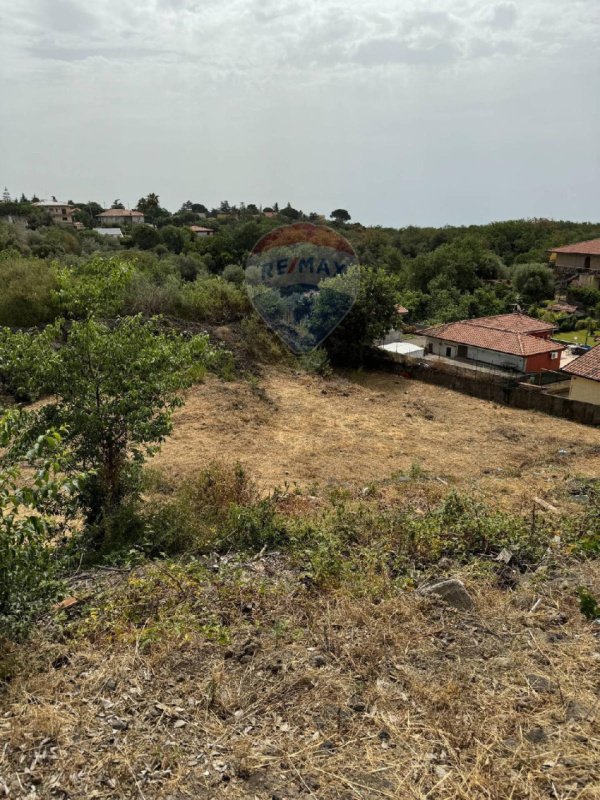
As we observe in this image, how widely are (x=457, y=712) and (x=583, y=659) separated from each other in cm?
92

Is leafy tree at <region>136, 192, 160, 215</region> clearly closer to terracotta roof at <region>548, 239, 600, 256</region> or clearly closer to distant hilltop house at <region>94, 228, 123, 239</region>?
distant hilltop house at <region>94, 228, 123, 239</region>

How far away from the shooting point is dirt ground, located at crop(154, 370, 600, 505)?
911 cm

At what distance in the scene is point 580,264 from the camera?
3331cm

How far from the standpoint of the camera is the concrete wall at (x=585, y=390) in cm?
1317

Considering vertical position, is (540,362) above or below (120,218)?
below

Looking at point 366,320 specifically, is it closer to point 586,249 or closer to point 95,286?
point 95,286

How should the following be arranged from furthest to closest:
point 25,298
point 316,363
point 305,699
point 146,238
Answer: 1. point 146,238
2. point 316,363
3. point 25,298
4. point 305,699

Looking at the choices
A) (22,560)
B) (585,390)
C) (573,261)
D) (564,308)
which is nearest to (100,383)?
(22,560)

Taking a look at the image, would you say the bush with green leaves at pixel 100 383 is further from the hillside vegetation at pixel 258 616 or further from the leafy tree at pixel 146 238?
the leafy tree at pixel 146 238

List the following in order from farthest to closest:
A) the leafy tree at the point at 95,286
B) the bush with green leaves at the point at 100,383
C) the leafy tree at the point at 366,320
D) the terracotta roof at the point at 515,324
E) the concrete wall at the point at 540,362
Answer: the terracotta roof at the point at 515,324
the concrete wall at the point at 540,362
the leafy tree at the point at 366,320
the leafy tree at the point at 95,286
the bush with green leaves at the point at 100,383

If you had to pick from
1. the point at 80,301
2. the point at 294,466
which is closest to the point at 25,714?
the point at 80,301

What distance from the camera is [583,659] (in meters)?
3.22

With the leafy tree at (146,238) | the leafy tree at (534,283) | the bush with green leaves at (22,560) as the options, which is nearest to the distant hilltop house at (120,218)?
the leafy tree at (146,238)

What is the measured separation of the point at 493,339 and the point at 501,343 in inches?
16.1
